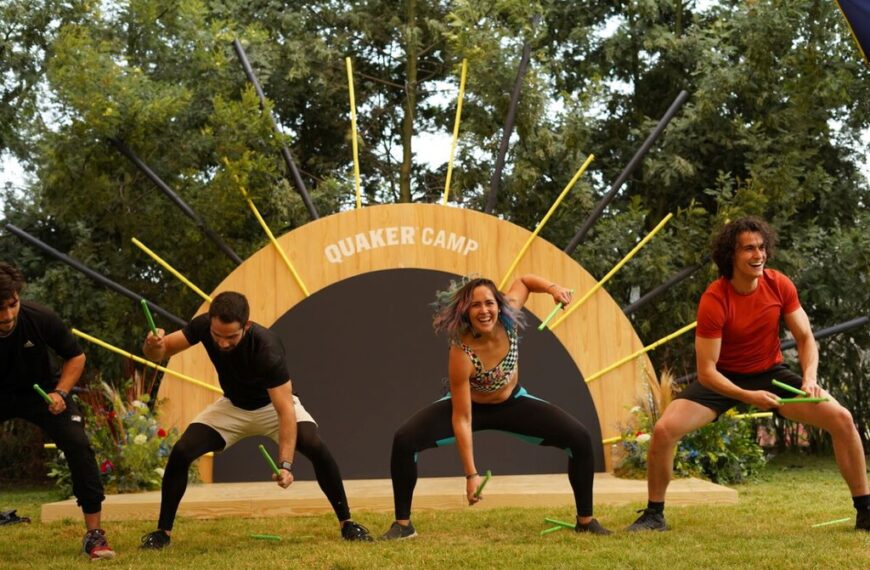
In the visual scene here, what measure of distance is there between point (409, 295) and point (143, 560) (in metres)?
3.74

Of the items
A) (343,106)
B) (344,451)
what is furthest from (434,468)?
(343,106)

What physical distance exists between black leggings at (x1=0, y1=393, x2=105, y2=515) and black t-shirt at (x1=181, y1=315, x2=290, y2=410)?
71cm

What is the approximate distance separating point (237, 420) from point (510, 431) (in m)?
1.41

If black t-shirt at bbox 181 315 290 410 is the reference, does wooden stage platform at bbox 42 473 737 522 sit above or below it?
below

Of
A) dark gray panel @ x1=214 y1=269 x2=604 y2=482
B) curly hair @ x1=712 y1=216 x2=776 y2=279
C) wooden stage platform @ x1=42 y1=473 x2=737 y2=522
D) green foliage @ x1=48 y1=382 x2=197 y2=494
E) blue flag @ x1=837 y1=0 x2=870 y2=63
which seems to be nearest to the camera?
curly hair @ x1=712 y1=216 x2=776 y2=279

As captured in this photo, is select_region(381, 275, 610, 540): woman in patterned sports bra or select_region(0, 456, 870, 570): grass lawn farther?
select_region(381, 275, 610, 540): woman in patterned sports bra

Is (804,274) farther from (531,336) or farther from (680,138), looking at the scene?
(531,336)

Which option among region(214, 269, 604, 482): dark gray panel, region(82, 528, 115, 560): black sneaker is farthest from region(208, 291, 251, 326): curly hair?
region(214, 269, 604, 482): dark gray panel

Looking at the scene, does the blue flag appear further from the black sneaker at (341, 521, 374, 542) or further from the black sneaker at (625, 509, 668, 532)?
the black sneaker at (341, 521, 374, 542)

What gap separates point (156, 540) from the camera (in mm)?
5930

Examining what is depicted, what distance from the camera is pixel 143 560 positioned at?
5.53m

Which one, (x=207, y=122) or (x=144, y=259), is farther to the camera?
(x=144, y=259)

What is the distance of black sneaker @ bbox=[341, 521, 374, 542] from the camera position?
6000mm

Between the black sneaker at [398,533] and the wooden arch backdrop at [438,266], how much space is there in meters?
2.67
